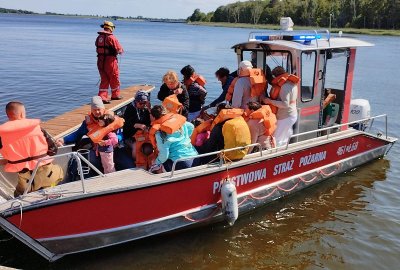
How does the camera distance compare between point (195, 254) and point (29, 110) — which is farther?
point (29, 110)

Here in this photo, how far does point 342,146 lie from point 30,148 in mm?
5279

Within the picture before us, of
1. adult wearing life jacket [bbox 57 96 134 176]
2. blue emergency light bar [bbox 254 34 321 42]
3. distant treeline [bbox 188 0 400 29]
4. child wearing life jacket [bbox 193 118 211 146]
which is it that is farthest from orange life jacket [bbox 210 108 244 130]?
distant treeline [bbox 188 0 400 29]

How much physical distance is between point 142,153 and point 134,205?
3.04ft

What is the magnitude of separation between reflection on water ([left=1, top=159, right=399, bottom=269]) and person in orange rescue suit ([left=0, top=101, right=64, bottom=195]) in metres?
1.07

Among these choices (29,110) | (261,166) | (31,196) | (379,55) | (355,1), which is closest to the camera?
(31,196)

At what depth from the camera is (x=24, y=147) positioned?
4699mm

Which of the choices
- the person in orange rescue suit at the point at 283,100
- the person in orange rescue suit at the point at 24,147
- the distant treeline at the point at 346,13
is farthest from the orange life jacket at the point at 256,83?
the distant treeline at the point at 346,13

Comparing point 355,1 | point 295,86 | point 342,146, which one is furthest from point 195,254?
point 355,1

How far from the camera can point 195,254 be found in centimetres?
557

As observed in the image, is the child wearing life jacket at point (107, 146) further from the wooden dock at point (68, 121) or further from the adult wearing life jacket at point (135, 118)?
the wooden dock at point (68, 121)

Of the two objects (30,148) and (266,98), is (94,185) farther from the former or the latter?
(266,98)

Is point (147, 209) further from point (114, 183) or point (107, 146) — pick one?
point (107, 146)

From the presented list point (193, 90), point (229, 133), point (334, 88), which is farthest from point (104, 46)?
point (334, 88)

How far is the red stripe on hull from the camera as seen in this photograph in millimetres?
4668
